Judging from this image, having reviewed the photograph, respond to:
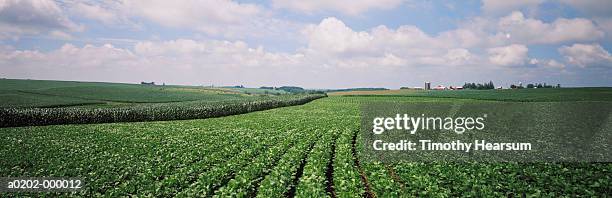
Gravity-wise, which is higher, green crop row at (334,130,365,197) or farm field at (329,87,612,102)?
farm field at (329,87,612,102)

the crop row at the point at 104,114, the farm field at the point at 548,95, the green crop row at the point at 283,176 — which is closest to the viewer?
the green crop row at the point at 283,176

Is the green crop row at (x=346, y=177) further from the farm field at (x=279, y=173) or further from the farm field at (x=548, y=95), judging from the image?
the farm field at (x=548, y=95)

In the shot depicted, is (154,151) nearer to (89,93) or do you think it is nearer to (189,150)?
(189,150)

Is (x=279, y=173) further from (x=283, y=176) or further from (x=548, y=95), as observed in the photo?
(x=548, y=95)

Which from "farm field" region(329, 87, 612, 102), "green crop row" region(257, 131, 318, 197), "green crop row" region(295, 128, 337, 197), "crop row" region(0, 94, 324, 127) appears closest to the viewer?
"green crop row" region(295, 128, 337, 197)

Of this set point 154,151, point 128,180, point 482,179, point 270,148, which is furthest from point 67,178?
point 482,179

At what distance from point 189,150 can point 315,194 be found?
11.5 m

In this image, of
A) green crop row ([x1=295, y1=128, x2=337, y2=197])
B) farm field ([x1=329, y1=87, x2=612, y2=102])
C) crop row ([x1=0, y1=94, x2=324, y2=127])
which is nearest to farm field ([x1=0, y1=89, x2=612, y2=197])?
green crop row ([x1=295, y1=128, x2=337, y2=197])

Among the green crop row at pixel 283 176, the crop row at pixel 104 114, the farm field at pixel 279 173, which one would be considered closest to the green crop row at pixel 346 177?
the farm field at pixel 279 173

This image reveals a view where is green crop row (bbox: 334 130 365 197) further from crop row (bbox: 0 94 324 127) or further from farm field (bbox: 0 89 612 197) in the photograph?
crop row (bbox: 0 94 324 127)

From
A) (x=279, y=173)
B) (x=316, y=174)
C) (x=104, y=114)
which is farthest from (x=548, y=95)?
(x=104, y=114)

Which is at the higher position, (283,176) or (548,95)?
(548,95)

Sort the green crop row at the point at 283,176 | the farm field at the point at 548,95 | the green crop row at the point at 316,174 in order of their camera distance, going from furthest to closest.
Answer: the farm field at the point at 548,95 → the green crop row at the point at 283,176 → the green crop row at the point at 316,174

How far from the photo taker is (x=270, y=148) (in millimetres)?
20359
